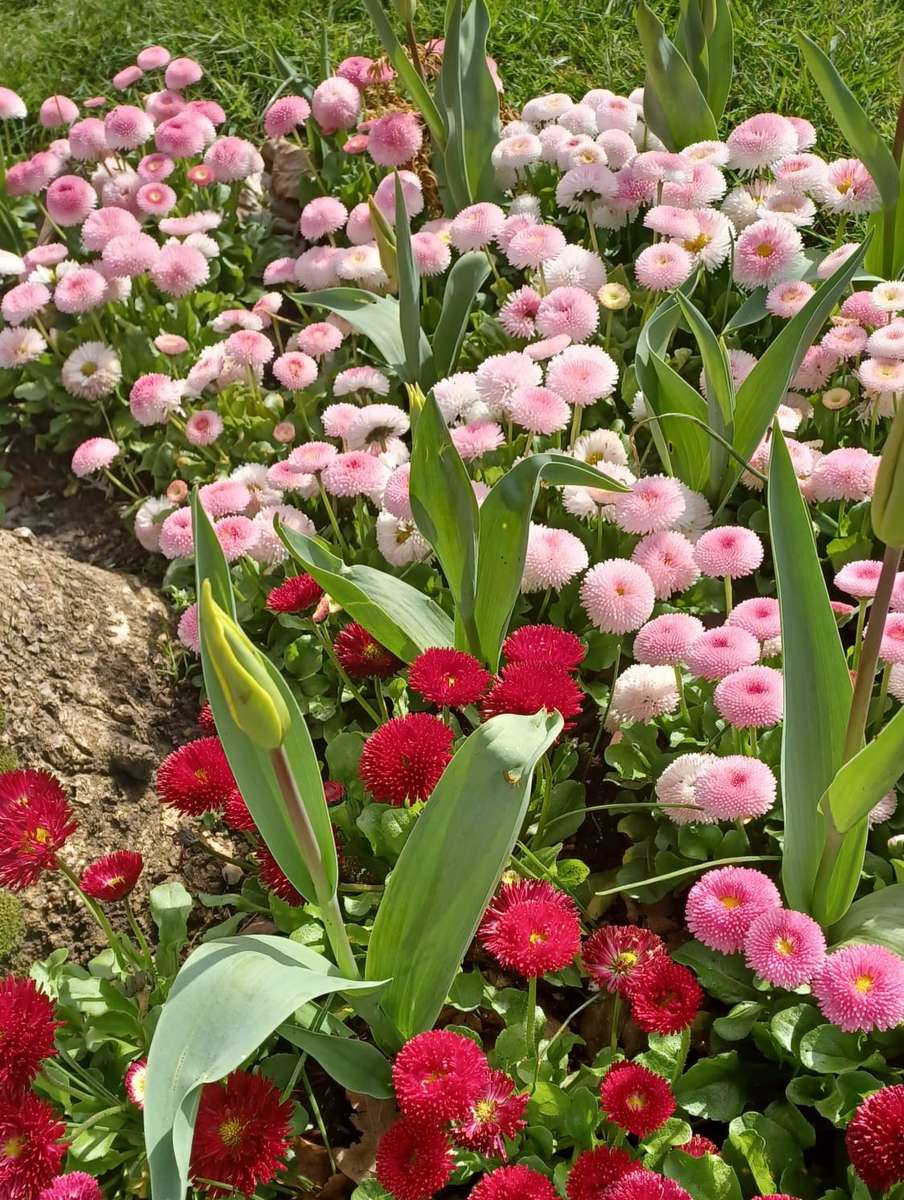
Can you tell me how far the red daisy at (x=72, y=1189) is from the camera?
1.24 metres

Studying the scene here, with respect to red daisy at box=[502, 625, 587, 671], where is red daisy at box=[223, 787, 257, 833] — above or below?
below

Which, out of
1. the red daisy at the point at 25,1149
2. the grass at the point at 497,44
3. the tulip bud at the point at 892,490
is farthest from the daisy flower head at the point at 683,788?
the grass at the point at 497,44

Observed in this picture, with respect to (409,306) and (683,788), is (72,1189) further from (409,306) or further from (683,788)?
(409,306)

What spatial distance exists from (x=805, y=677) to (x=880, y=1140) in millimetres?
490

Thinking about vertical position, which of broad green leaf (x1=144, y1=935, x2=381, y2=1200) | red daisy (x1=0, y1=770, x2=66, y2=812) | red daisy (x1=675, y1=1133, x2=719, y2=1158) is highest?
broad green leaf (x1=144, y1=935, x2=381, y2=1200)

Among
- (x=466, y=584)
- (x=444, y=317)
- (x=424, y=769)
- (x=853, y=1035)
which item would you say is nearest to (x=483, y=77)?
(x=444, y=317)

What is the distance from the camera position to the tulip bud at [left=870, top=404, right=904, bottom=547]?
1.02 m

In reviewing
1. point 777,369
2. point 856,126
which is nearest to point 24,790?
point 777,369

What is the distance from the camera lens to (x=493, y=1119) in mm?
1259

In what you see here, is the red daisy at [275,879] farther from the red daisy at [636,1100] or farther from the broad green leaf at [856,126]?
the broad green leaf at [856,126]

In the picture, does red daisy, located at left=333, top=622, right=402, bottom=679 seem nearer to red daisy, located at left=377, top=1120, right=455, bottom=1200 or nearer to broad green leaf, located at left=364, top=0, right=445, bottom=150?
red daisy, located at left=377, top=1120, right=455, bottom=1200

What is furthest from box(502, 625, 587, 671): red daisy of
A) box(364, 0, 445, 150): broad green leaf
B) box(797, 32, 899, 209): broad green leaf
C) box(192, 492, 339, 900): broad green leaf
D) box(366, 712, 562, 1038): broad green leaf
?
box(364, 0, 445, 150): broad green leaf

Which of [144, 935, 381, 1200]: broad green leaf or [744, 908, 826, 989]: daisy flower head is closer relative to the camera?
[144, 935, 381, 1200]: broad green leaf

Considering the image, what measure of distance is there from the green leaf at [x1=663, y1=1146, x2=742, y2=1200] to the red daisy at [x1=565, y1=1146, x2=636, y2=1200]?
133mm
